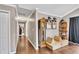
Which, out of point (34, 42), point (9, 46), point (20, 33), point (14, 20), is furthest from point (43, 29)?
point (9, 46)

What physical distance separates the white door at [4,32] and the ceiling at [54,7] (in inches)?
13.6

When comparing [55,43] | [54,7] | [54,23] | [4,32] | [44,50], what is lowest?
[44,50]

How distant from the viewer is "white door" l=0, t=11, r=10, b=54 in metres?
1.86

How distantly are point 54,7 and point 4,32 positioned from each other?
1.03m

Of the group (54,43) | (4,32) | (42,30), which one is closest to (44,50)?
(54,43)

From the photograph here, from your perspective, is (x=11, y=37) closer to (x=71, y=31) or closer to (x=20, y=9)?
(x=20, y=9)

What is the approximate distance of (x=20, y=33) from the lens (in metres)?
1.96

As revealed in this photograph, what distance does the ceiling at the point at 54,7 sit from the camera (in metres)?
1.93

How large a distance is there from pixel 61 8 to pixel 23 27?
80cm

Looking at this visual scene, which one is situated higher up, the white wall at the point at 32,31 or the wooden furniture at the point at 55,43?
the white wall at the point at 32,31

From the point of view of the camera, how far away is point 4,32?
74.2 inches

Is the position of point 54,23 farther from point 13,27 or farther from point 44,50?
point 13,27

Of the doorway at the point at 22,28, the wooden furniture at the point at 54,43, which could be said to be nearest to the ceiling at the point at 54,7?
the doorway at the point at 22,28

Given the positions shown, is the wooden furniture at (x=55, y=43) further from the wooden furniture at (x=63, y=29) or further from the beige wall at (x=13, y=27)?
the beige wall at (x=13, y=27)
